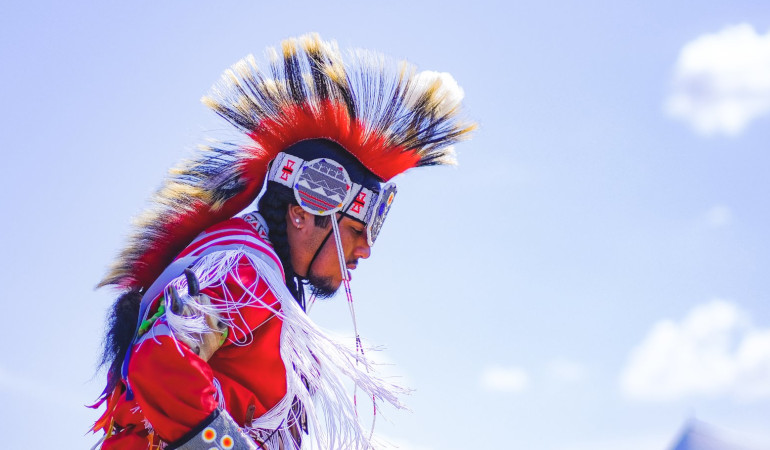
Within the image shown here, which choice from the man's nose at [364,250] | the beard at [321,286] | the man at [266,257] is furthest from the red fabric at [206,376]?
the man's nose at [364,250]

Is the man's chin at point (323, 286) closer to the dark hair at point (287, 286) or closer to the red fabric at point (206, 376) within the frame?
the dark hair at point (287, 286)

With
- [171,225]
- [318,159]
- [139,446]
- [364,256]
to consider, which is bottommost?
[139,446]

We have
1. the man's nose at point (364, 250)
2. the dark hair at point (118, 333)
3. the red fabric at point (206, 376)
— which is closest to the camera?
the red fabric at point (206, 376)

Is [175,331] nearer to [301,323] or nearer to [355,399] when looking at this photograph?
[301,323]

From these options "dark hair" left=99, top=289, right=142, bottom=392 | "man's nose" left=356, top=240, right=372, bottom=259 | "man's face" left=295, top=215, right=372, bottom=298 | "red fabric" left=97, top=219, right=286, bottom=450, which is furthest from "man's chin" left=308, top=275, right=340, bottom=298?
"dark hair" left=99, top=289, right=142, bottom=392

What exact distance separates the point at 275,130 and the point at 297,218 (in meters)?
0.35

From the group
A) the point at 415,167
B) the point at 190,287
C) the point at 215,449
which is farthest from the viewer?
the point at 415,167

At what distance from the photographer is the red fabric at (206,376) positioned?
2639 millimetres

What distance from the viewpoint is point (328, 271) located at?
342 cm

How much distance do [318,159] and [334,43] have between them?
1.52 ft

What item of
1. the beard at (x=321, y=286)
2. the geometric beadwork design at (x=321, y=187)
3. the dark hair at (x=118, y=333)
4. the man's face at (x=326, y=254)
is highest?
the geometric beadwork design at (x=321, y=187)

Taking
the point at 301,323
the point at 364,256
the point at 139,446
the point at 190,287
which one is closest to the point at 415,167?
the point at 364,256

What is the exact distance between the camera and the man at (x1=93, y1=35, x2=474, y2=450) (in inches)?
108

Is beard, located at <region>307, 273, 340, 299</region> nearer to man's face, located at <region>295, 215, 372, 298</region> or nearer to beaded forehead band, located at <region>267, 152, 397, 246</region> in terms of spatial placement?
man's face, located at <region>295, 215, 372, 298</region>
